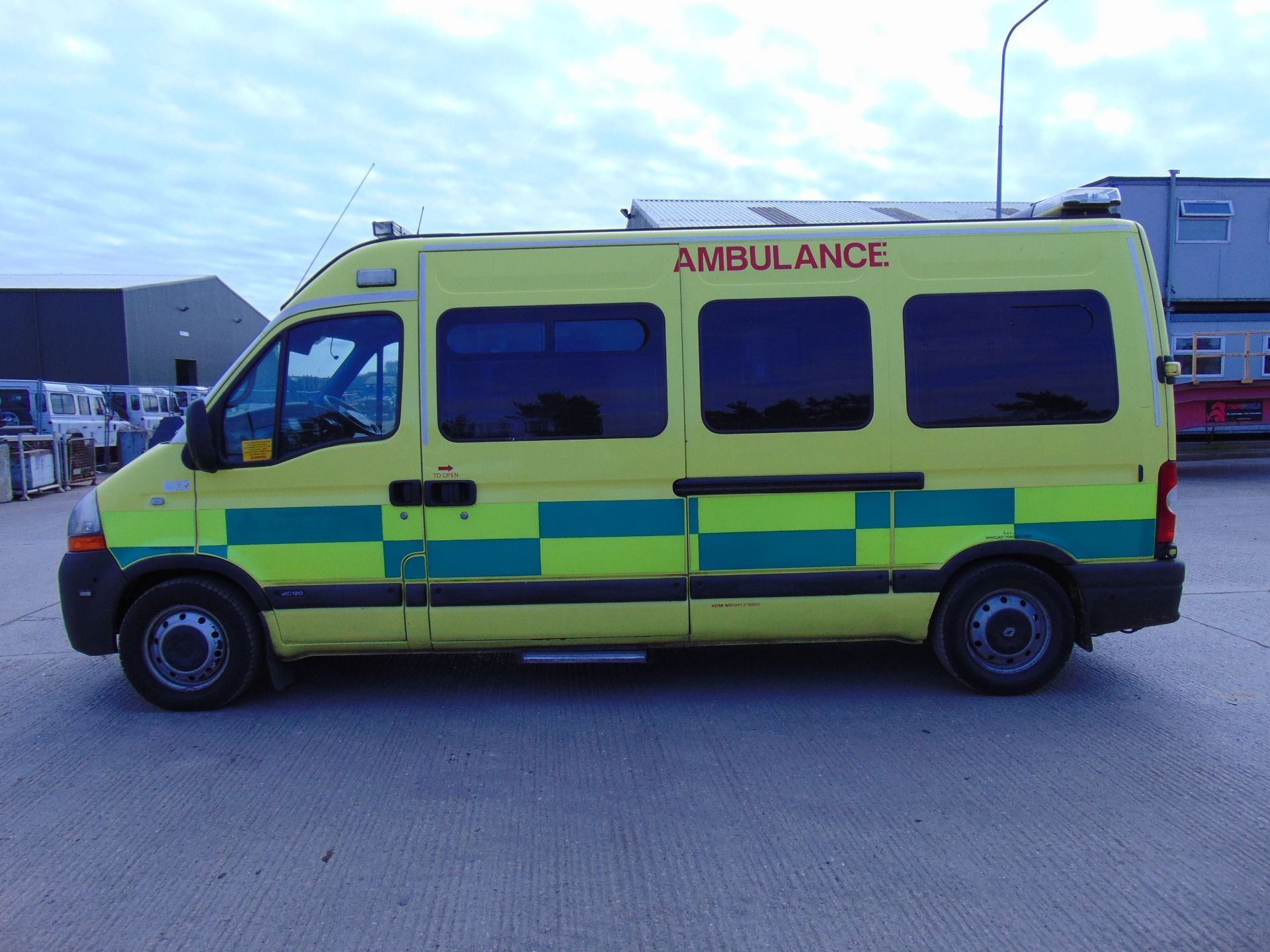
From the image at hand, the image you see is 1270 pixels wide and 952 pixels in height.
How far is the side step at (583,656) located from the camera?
448 centimetres

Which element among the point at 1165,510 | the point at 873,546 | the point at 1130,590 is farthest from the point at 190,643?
the point at 1165,510

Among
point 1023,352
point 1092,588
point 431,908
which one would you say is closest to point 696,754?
point 431,908

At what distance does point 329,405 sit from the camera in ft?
14.5

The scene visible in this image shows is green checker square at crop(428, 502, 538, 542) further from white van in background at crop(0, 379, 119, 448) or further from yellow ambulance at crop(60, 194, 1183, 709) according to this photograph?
white van in background at crop(0, 379, 119, 448)

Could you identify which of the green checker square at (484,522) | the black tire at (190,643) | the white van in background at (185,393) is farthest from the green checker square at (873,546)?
the white van in background at (185,393)

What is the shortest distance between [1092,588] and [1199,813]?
1.41m

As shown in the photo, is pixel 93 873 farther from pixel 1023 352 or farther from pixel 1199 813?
pixel 1023 352

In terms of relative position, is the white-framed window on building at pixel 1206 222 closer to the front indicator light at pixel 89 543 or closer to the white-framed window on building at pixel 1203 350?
the white-framed window on building at pixel 1203 350

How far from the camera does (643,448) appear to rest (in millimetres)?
4383

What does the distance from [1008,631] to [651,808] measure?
2266 millimetres

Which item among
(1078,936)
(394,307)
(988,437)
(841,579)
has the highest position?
(394,307)

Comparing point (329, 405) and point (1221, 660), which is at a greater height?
point (329, 405)

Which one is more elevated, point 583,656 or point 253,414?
point 253,414

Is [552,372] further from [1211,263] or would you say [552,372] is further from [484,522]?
[1211,263]
